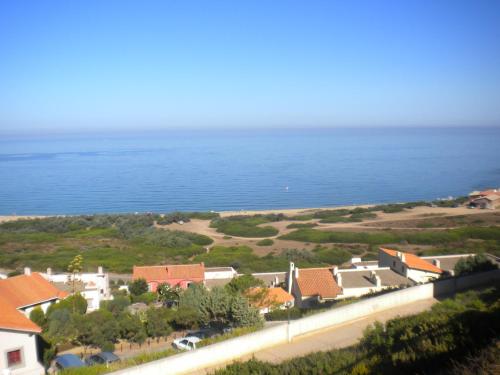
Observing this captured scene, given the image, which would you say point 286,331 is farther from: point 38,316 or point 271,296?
point 38,316

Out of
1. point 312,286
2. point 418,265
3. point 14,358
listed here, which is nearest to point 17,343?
point 14,358

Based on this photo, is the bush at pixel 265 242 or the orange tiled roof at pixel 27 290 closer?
the orange tiled roof at pixel 27 290

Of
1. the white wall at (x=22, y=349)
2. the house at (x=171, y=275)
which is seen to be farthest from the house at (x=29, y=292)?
the house at (x=171, y=275)

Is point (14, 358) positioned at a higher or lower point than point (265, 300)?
higher

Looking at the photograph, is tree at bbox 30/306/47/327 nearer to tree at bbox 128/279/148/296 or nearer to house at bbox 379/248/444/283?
tree at bbox 128/279/148/296

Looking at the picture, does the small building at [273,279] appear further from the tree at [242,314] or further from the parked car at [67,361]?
the parked car at [67,361]

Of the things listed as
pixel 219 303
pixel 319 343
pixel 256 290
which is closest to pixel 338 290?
pixel 256 290
